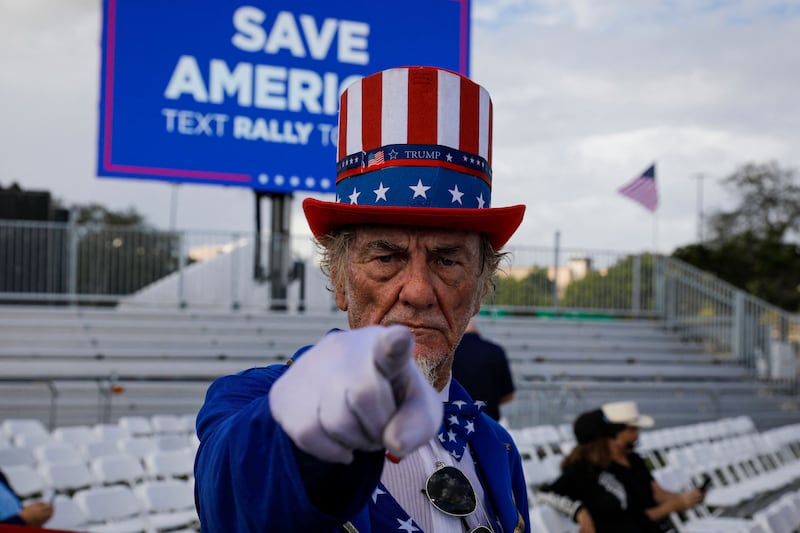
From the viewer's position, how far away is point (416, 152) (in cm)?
141

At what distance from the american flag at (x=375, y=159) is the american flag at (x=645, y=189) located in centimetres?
1306

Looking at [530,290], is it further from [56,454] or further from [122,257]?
[56,454]

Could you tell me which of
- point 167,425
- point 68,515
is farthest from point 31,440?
point 68,515

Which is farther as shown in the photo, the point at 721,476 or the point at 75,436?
the point at 721,476

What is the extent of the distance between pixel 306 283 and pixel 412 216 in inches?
503

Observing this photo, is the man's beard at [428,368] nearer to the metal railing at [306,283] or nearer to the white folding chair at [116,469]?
the white folding chair at [116,469]

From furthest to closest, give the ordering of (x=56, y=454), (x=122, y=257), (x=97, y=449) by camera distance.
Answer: (x=122, y=257)
(x=97, y=449)
(x=56, y=454)

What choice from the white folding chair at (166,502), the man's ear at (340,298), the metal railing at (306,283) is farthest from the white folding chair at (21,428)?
the man's ear at (340,298)

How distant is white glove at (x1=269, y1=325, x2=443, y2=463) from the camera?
723 mm

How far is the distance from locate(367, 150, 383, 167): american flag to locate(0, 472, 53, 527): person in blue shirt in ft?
10.8

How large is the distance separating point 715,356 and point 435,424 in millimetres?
14253

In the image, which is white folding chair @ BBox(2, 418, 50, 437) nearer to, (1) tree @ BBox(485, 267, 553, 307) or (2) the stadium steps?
(2) the stadium steps

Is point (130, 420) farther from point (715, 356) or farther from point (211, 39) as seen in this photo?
point (715, 356)

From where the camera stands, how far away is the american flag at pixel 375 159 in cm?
141
